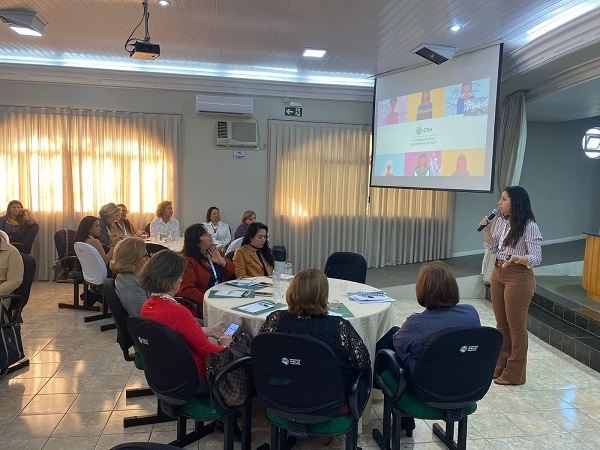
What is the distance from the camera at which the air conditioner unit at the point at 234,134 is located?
7.23 meters

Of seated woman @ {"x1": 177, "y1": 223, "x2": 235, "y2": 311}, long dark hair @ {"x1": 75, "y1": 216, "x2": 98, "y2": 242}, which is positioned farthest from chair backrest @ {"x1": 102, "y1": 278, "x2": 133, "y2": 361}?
long dark hair @ {"x1": 75, "y1": 216, "x2": 98, "y2": 242}

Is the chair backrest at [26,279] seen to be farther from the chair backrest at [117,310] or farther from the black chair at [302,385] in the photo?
the black chair at [302,385]

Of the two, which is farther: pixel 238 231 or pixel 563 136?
pixel 563 136

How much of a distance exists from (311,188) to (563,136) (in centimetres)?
509

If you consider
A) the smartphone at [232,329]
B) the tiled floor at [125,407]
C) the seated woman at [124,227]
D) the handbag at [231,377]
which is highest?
the seated woman at [124,227]

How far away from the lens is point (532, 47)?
480 cm

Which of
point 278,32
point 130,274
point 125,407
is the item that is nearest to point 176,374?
point 130,274

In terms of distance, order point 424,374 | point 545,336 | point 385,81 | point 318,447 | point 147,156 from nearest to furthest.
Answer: point 424,374
point 318,447
point 545,336
point 385,81
point 147,156

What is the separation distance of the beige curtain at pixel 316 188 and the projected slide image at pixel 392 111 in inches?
41.1

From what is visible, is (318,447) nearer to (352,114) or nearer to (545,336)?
(545,336)

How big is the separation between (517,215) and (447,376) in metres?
1.84

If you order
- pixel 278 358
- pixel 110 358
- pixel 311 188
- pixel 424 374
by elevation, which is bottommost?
pixel 110 358

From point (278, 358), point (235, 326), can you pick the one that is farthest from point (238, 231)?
point (278, 358)

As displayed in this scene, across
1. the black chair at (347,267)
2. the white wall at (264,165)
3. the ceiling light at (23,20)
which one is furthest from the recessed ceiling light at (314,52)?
the ceiling light at (23,20)
